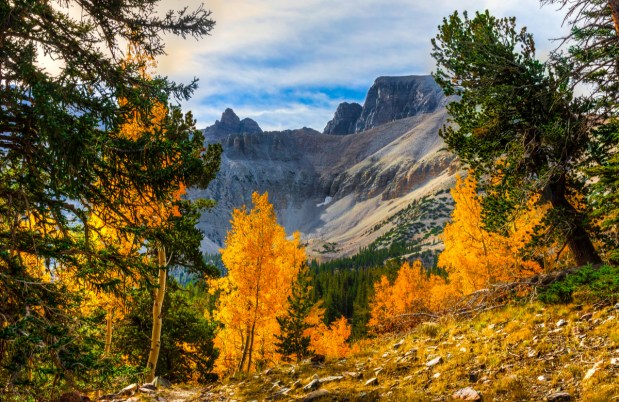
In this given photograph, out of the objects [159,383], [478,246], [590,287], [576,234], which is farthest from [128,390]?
[478,246]

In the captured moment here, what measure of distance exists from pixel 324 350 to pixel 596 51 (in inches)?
1222

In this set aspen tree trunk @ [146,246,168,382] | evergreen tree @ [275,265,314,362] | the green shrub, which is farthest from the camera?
evergreen tree @ [275,265,314,362]

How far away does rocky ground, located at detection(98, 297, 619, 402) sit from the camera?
6.31 m

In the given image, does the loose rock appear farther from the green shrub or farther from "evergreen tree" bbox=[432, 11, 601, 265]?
"evergreen tree" bbox=[432, 11, 601, 265]

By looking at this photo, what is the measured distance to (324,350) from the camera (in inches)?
1363

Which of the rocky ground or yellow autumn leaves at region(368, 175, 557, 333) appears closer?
the rocky ground

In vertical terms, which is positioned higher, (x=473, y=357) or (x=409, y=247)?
(x=473, y=357)

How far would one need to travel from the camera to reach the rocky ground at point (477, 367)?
6.31 m

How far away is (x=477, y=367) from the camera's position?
25.5ft

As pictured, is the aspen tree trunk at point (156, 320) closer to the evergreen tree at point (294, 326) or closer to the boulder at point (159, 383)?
the boulder at point (159, 383)

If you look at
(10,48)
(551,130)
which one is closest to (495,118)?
(551,130)

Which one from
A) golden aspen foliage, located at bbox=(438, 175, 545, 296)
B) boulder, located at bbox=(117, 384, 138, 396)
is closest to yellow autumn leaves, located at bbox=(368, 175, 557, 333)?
golden aspen foliage, located at bbox=(438, 175, 545, 296)

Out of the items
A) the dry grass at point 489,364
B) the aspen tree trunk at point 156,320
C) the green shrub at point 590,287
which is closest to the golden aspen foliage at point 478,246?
the dry grass at point 489,364

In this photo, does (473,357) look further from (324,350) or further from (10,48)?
(324,350)
